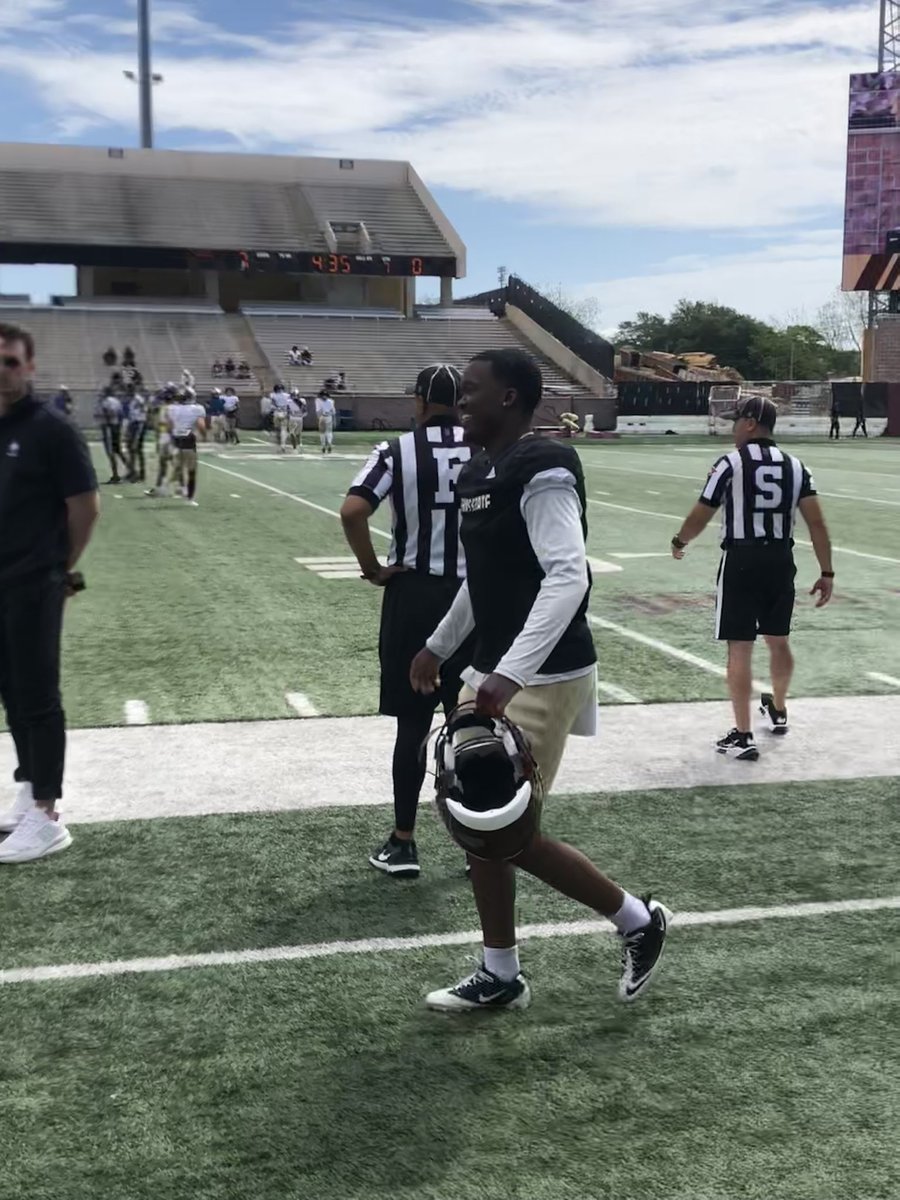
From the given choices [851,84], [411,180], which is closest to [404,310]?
[411,180]

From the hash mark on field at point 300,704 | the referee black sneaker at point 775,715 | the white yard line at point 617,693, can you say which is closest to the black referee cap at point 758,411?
the referee black sneaker at point 775,715

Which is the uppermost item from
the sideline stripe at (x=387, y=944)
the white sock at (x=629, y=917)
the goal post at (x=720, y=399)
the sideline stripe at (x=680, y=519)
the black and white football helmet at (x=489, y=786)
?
the goal post at (x=720, y=399)

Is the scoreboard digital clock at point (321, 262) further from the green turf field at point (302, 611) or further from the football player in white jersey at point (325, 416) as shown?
the green turf field at point (302, 611)

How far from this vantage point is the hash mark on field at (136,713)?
6.93 meters

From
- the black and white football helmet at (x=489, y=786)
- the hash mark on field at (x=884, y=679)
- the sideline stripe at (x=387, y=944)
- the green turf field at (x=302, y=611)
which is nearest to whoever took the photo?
the black and white football helmet at (x=489, y=786)

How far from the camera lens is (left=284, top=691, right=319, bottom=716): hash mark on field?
7.16 meters

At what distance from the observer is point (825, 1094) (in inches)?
127

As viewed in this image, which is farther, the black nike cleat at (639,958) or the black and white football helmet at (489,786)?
the black nike cleat at (639,958)

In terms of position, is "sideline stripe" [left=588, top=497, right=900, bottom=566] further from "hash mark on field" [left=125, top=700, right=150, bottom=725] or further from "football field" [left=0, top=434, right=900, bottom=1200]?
"hash mark on field" [left=125, top=700, right=150, bottom=725]

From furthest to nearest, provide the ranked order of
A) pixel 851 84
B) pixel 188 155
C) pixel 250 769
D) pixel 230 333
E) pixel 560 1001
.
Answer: pixel 188 155 → pixel 230 333 → pixel 851 84 → pixel 250 769 → pixel 560 1001

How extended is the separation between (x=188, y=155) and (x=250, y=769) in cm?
6117

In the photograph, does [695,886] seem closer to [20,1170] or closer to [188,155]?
[20,1170]

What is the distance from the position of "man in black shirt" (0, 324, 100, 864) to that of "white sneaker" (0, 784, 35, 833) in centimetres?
16

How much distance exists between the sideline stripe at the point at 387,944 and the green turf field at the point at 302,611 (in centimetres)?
306
